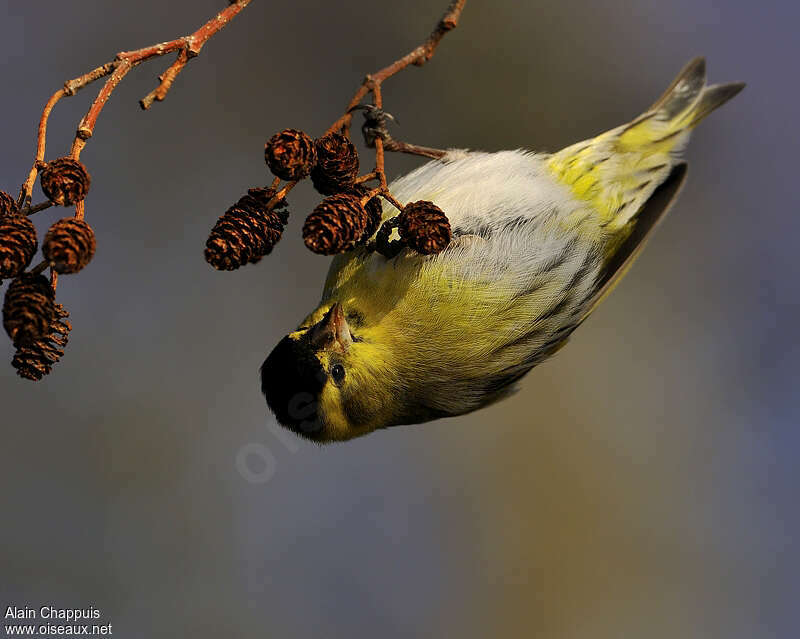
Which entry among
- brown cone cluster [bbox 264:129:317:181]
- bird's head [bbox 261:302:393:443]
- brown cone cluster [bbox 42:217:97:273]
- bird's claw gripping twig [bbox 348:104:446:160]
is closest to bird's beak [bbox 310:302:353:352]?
bird's head [bbox 261:302:393:443]

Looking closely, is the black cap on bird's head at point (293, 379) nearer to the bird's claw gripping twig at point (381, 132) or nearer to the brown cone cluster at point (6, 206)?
the bird's claw gripping twig at point (381, 132)

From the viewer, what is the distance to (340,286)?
9.11ft

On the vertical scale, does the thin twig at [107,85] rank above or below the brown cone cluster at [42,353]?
above

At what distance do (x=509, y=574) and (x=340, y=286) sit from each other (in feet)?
9.39

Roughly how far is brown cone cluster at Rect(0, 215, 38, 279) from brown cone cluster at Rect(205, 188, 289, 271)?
1.06ft

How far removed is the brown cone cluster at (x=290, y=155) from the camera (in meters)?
1.72

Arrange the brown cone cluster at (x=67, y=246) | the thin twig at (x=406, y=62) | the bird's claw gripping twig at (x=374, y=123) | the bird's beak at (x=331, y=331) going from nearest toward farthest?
the brown cone cluster at (x=67, y=246) < the thin twig at (x=406, y=62) < the bird's claw gripping twig at (x=374, y=123) < the bird's beak at (x=331, y=331)

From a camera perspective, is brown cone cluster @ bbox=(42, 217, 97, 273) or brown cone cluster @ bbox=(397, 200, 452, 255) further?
brown cone cluster @ bbox=(397, 200, 452, 255)

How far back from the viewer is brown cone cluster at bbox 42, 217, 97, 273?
1347 mm

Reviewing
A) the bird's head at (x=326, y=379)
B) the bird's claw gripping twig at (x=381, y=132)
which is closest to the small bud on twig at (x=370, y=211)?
the bird's claw gripping twig at (x=381, y=132)

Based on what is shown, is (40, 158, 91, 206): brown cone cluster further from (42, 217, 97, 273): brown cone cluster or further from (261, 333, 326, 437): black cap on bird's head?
(261, 333, 326, 437): black cap on bird's head

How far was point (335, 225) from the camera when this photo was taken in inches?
67.3

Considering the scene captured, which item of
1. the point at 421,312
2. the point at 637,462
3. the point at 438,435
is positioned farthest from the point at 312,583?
the point at 421,312

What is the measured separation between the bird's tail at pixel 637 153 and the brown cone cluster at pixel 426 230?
1.21m
